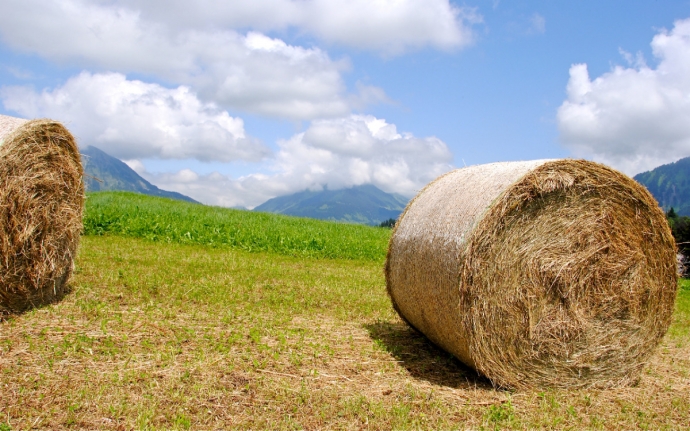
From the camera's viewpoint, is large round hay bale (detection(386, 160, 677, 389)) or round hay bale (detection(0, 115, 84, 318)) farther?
round hay bale (detection(0, 115, 84, 318))

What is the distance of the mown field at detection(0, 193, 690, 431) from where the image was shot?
4.66 meters

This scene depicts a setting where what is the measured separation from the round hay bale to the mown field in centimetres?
44

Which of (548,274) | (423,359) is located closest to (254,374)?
(423,359)

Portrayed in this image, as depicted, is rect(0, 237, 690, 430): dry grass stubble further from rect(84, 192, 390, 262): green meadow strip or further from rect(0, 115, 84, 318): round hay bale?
rect(84, 192, 390, 262): green meadow strip

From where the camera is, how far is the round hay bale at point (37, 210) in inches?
283

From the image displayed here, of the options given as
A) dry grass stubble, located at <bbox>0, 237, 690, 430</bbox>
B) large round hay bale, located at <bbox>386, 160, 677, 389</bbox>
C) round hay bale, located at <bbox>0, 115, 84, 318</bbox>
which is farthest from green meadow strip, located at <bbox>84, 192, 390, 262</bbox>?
large round hay bale, located at <bbox>386, 160, 677, 389</bbox>

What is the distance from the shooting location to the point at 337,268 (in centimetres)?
1491

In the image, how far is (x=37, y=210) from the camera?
25.5ft

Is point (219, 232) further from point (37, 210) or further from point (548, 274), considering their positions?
point (548, 274)

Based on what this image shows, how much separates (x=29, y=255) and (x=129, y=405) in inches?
163

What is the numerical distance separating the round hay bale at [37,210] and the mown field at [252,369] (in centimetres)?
44

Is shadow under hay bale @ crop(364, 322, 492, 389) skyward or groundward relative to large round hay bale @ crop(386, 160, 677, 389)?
groundward

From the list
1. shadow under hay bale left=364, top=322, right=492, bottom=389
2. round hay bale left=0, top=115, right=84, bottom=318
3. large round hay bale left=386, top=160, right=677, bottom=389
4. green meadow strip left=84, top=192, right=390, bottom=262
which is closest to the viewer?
large round hay bale left=386, top=160, right=677, bottom=389

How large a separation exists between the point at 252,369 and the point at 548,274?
3329 mm
